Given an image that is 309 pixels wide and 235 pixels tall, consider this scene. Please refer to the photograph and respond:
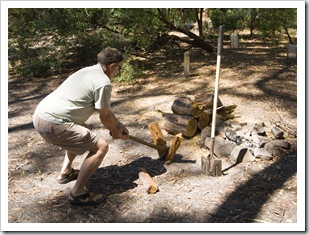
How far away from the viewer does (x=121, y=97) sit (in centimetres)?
716

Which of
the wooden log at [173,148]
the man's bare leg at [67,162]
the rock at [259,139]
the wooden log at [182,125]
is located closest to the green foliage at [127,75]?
the wooden log at [182,125]

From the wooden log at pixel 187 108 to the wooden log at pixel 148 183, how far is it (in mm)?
1434

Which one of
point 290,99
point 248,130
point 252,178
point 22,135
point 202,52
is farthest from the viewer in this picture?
point 202,52

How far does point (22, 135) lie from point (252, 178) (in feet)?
11.9

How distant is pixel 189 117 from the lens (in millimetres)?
4816

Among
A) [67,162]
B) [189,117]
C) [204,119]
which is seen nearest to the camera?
[67,162]

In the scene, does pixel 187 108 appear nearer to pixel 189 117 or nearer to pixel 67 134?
pixel 189 117

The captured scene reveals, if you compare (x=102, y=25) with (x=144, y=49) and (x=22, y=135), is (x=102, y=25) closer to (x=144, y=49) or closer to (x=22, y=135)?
(x=144, y=49)

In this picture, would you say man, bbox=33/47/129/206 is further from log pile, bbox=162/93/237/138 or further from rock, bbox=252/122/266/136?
rock, bbox=252/122/266/136

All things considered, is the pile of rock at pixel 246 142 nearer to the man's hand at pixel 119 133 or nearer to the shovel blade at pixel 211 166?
the shovel blade at pixel 211 166

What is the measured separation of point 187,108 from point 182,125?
28 centimetres

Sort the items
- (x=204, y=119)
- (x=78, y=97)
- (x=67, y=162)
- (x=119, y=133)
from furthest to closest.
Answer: (x=204, y=119) < (x=67, y=162) < (x=119, y=133) < (x=78, y=97)

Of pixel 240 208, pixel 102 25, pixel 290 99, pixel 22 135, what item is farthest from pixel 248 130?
pixel 102 25

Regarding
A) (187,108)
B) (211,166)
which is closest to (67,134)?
(211,166)
